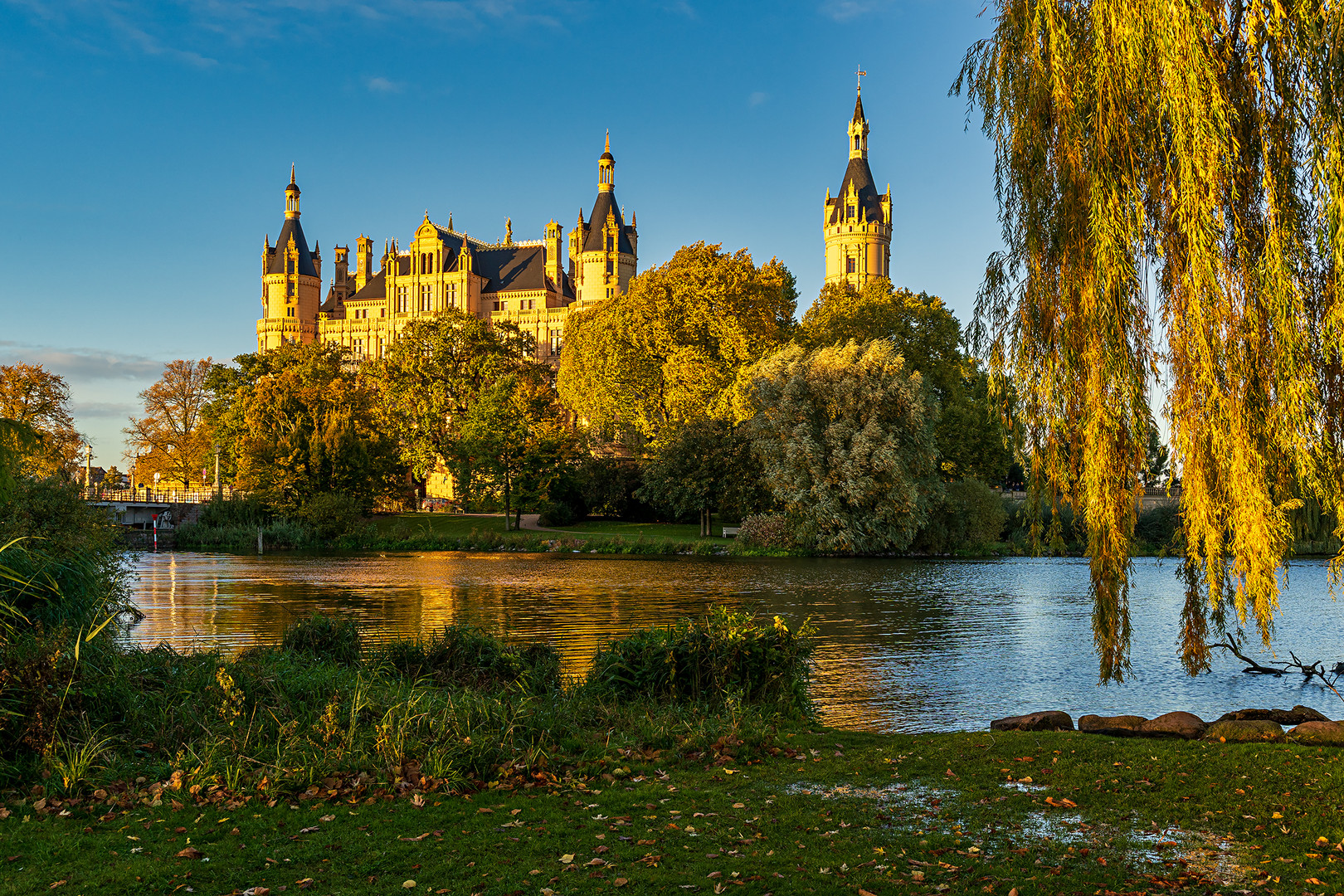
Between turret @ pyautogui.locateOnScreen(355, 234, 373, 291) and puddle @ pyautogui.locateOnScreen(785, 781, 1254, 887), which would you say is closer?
puddle @ pyautogui.locateOnScreen(785, 781, 1254, 887)

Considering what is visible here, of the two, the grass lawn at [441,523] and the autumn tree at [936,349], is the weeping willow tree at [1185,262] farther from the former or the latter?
the grass lawn at [441,523]

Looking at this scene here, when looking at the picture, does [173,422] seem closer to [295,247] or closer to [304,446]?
[304,446]

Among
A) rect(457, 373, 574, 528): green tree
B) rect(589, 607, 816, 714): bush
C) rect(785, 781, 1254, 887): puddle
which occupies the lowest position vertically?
rect(785, 781, 1254, 887): puddle

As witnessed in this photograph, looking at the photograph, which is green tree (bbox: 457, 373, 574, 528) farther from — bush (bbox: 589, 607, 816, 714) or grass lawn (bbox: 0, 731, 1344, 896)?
grass lawn (bbox: 0, 731, 1344, 896)

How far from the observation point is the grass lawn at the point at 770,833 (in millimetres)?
5648

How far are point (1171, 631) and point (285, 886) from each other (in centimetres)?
1760

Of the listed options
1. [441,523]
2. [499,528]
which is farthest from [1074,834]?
[441,523]

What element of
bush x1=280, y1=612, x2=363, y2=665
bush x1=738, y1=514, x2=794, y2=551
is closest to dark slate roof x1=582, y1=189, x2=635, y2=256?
bush x1=738, y1=514, x2=794, y2=551

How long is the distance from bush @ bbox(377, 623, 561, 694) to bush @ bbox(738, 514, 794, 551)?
2900cm

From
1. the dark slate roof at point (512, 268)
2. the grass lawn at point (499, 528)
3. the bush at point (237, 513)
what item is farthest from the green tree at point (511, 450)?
the dark slate roof at point (512, 268)

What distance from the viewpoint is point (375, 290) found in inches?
4562

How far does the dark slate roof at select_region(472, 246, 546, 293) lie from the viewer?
112 metres

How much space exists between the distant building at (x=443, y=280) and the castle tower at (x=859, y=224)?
770 inches

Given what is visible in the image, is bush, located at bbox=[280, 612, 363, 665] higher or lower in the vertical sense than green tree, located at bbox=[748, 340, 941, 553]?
lower
